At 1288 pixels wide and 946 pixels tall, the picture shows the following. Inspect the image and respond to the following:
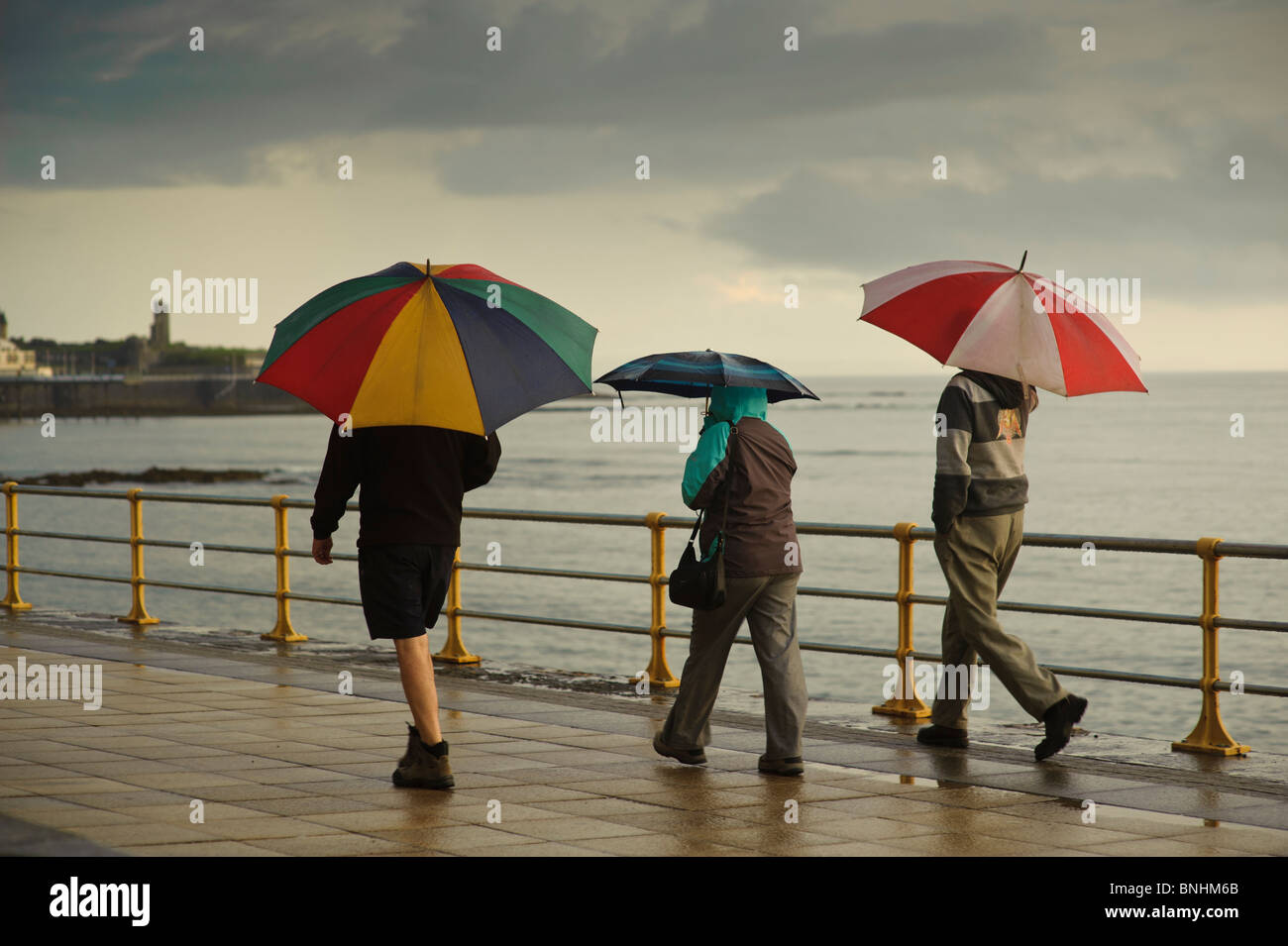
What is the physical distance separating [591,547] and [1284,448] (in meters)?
70.8

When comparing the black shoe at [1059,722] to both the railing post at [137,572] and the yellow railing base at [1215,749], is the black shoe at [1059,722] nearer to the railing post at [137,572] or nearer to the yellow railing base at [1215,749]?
the yellow railing base at [1215,749]

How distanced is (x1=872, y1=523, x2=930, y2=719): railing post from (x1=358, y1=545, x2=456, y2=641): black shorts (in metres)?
3.23

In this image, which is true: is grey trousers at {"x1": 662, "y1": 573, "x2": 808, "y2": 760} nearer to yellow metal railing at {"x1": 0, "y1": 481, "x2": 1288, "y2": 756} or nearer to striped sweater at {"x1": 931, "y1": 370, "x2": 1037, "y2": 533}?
yellow metal railing at {"x1": 0, "y1": 481, "x2": 1288, "y2": 756}

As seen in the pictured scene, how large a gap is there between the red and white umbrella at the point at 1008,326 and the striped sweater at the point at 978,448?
0.20 m

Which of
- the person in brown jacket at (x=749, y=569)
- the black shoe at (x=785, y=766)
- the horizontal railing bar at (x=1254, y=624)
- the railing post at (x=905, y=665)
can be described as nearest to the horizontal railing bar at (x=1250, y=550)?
the horizontal railing bar at (x=1254, y=624)

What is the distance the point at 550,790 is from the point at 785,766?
111 centimetres

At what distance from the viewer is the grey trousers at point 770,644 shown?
7277 millimetres

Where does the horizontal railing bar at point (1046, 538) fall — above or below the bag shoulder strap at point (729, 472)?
below

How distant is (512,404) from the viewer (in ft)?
20.3

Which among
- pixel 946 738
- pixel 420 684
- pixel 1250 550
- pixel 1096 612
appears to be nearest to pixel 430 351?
pixel 420 684

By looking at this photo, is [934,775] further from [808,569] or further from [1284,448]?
[1284,448]

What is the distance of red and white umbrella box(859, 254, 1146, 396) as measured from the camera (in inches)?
287

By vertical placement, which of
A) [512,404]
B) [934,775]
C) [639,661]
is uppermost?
[512,404]
